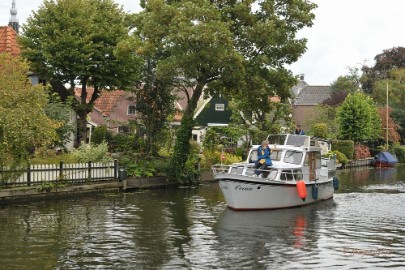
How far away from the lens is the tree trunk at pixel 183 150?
39.1 meters

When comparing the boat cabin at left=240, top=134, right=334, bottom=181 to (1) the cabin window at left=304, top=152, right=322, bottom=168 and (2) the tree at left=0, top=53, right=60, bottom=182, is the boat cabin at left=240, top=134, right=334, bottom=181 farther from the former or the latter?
(2) the tree at left=0, top=53, right=60, bottom=182

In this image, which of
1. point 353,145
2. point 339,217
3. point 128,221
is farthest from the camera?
point 353,145

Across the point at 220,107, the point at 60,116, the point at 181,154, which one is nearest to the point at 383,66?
the point at 220,107

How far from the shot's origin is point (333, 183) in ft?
117

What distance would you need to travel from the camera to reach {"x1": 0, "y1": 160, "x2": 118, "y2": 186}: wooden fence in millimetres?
30094

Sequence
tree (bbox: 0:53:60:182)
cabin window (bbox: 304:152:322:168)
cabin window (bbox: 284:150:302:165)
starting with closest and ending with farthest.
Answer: tree (bbox: 0:53:60:182)
cabin window (bbox: 284:150:302:165)
cabin window (bbox: 304:152:322:168)

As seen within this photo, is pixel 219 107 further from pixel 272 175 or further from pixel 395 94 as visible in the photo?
pixel 272 175

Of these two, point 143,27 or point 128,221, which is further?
point 143,27

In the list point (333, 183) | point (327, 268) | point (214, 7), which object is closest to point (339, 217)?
point (333, 183)

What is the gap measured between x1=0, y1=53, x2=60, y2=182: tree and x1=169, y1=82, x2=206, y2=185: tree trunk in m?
9.72

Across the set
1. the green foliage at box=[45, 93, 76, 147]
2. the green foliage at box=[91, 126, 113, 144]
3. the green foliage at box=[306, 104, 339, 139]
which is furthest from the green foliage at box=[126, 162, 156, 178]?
the green foliage at box=[306, 104, 339, 139]

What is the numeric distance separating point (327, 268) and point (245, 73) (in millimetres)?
21908

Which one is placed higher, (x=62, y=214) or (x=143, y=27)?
(x=143, y=27)

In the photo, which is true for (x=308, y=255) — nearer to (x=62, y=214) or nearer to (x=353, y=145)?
(x=62, y=214)
